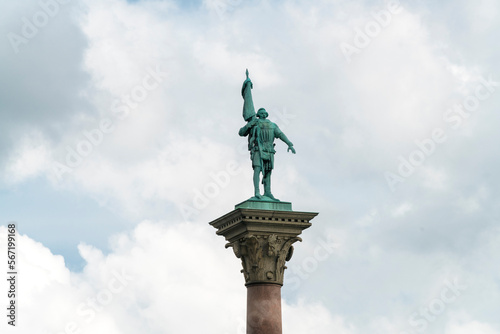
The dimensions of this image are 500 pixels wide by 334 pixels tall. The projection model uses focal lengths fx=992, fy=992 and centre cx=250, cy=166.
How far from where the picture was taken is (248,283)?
43.2 m

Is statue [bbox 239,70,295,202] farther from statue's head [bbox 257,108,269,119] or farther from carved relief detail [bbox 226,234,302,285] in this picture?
carved relief detail [bbox 226,234,302,285]

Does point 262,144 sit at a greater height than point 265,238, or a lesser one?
greater

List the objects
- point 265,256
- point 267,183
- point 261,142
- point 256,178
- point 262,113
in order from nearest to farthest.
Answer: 1. point 265,256
2. point 256,178
3. point 267,183
4. point 261,142
5. point 262,113

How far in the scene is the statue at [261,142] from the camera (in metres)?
44.8

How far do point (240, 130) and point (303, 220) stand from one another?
5.56 metres

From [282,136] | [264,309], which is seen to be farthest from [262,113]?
[264,309]

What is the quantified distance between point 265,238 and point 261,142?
4808mm

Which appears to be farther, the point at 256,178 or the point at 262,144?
the point at 262,144

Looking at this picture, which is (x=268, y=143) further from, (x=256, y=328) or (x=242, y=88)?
(x=256, y=328)

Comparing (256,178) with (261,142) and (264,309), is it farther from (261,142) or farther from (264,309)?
(264,309)

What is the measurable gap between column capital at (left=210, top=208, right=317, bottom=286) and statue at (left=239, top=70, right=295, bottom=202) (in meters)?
1.60

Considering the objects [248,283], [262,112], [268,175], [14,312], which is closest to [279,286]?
[248,283]

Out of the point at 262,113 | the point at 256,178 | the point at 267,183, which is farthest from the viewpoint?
the point at 262,113

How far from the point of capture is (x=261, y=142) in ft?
148
